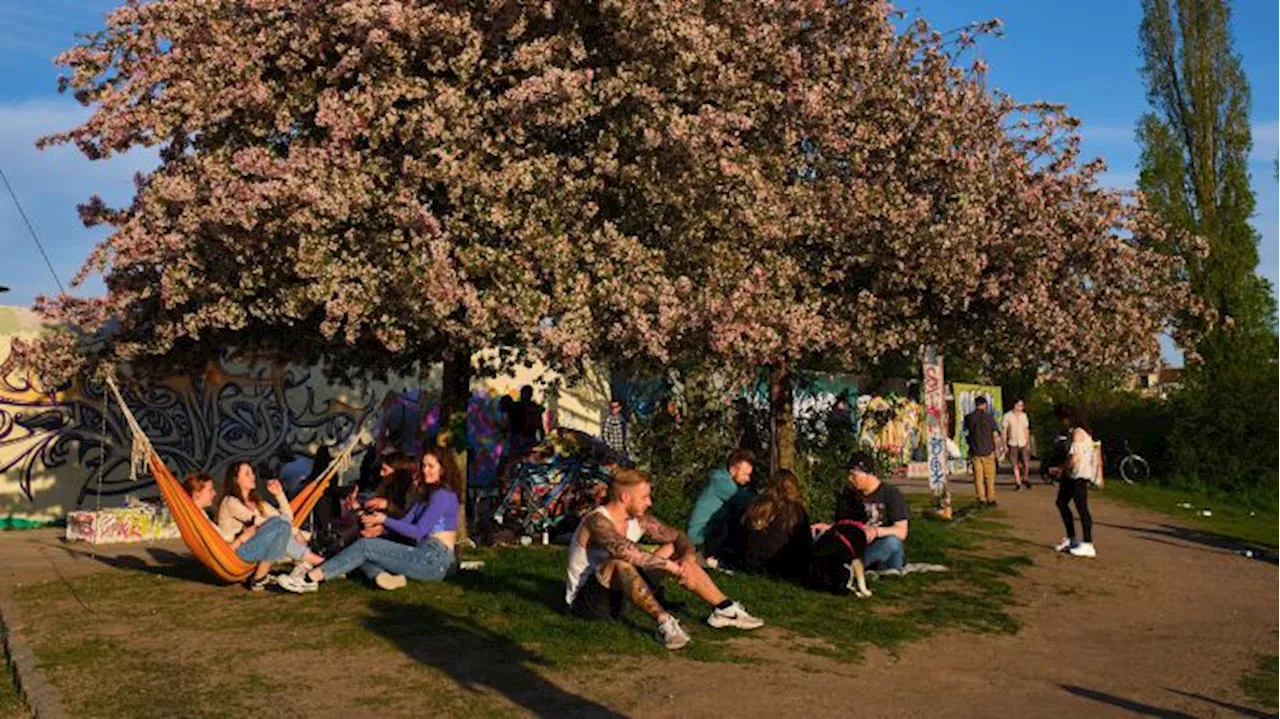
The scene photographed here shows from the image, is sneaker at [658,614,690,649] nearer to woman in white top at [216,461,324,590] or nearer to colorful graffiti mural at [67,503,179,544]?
woman in white top at [216,461,324,590]

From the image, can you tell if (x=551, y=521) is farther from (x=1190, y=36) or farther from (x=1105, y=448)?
(x=1190, y=36)

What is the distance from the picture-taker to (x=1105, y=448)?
97.6ft

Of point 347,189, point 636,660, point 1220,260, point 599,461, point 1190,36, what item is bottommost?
point 636,660

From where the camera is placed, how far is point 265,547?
10.7m

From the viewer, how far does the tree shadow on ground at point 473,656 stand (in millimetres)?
6780

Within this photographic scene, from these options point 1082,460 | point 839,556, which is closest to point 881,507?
point 839,556

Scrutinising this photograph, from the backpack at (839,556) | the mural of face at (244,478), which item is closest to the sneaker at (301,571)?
the mural of face at (244,478)

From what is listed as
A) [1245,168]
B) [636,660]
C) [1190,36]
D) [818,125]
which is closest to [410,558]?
[636,660]

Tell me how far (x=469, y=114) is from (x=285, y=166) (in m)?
1.74

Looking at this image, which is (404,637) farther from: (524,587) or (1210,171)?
(1210,171)

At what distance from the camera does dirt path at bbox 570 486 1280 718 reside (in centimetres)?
686

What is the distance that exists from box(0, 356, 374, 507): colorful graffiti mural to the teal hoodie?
8800 mm

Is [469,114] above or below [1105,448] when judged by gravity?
above

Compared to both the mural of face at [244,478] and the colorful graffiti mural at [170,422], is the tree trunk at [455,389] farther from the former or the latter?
the colorful graffiti mural at [170,422]
